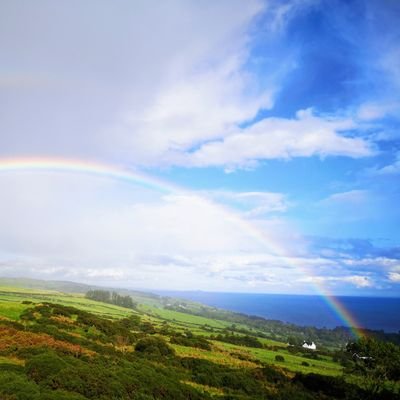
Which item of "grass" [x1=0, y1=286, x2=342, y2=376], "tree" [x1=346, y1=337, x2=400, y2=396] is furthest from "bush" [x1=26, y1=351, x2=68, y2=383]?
"tree" [x1=346, y1=337, x2=400, y2=396]

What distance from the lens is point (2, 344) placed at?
2612 centimetres

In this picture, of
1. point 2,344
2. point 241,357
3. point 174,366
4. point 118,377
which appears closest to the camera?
point 118,377

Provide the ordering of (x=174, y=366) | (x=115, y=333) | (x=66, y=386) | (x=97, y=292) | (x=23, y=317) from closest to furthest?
1. (x=66, y=386)
2. (x=174, y=366)
3. (x=23, y=317)
4. (x=115, y=333)
5. (x=97, y=292)

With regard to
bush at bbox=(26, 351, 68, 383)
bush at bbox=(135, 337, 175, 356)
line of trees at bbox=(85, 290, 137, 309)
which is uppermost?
bush at bbox=(26, 351, 68, 383)

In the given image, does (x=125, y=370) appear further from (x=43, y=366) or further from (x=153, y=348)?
(x=153, y=348)

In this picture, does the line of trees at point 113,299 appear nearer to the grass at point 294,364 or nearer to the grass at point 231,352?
the grass at point 231,352

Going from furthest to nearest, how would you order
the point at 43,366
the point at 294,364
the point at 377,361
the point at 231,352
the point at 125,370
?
1. the point at 294,364
2. the point at 231,352
3. the point at 377,361
4. the point at 125,370
5. the point at 43,366

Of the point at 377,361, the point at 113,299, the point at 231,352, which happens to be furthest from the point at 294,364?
the point at 113,299

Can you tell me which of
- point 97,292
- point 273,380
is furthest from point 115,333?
point 97,292

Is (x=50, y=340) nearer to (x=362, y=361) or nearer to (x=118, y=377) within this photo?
(x=118, y=377)

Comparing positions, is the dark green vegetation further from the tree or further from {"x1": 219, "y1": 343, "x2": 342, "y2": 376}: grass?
{"x1": 219, "y1": 343, "x2": 342, "y2": 376}: grass

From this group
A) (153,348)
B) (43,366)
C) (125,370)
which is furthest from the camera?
(153,348)

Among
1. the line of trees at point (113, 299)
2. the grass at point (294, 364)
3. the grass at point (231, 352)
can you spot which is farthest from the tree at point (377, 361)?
the line of trees at point (113, 299)

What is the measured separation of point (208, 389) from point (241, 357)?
81.4 ft
